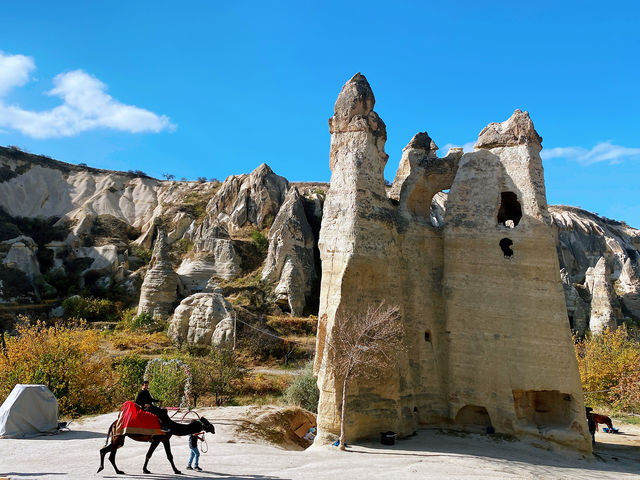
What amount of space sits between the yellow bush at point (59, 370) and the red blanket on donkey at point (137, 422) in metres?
9.95

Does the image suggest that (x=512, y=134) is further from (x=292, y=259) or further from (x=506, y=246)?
(x=292, y=259)

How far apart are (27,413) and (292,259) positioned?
29202 millimetres

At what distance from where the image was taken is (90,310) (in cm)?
3772

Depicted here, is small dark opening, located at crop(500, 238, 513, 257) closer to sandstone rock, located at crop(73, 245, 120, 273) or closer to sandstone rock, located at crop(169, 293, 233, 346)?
sandstone rock, located at crop(169, 293, 233, 346)

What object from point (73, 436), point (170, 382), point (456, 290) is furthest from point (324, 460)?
point (170, 382)

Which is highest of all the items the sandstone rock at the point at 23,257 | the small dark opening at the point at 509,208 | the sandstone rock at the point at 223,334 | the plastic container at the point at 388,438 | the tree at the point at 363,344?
the sandstone rock at the point at 23,257

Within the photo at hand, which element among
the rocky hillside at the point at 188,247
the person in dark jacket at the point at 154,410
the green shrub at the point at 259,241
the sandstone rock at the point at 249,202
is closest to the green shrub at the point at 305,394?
the rocky hillside at the point at 188,247

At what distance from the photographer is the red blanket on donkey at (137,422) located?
348 inches

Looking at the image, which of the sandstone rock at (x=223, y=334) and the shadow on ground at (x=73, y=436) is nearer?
the shadow on ground at (x=73, y=436)

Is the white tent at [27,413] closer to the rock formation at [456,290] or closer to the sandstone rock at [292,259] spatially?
the rock formation at [456,290]

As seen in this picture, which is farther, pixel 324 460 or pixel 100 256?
pixel 100 256

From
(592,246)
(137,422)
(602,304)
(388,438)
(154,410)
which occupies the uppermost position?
(592,246)

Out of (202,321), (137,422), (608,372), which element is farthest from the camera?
(202,321)

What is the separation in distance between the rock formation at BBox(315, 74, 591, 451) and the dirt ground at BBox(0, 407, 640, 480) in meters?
0.76
